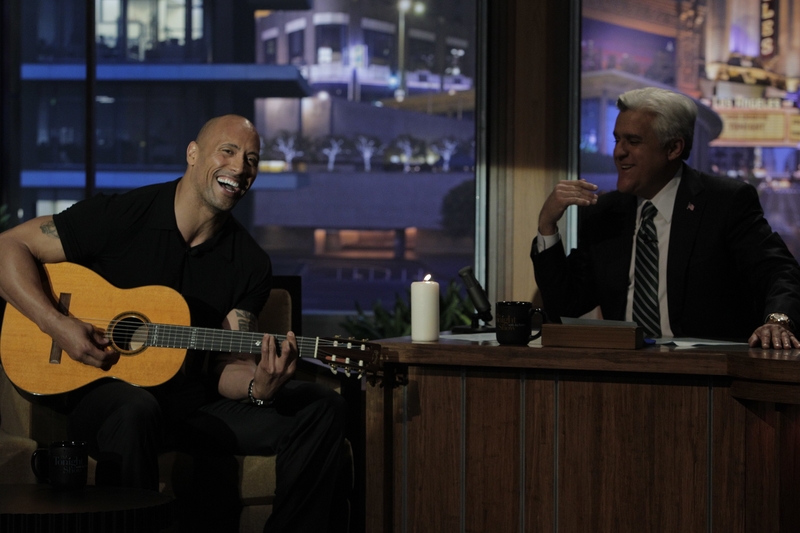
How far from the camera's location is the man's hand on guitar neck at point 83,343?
8.41 ft

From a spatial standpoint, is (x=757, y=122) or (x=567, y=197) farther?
(x=757, y=122)

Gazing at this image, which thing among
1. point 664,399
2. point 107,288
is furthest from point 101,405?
point 664,399

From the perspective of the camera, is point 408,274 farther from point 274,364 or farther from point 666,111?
point 274,364

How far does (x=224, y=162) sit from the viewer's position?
2.81 metres

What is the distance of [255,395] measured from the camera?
8.67 feet

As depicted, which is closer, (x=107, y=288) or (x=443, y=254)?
(x=107, y=288)

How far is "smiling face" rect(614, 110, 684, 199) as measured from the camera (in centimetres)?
314

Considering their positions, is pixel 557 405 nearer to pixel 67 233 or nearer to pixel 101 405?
pixel 101 405

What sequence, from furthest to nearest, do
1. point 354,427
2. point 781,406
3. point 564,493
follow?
point 354,427 < point 564,493 < point 781,406

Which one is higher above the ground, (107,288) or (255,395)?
(107,288)

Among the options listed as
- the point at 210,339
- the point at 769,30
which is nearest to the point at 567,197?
the point at 210,339

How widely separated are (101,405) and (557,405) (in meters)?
1.26

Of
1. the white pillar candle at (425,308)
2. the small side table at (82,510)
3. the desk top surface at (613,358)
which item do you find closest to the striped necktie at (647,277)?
the desk top surface at (613,358)

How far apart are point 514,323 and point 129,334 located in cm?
111
